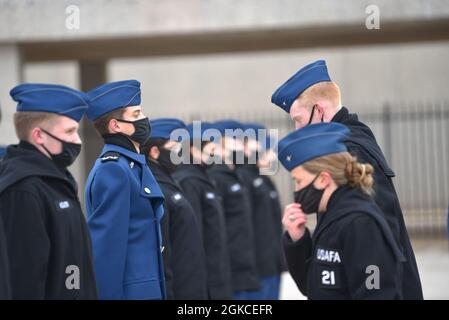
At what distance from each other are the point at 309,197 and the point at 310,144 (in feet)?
0.79

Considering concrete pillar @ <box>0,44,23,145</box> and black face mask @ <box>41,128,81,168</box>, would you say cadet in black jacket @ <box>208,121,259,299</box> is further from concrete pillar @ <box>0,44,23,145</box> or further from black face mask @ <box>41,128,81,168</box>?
black face mask @ <box>41,128,81,168</box>

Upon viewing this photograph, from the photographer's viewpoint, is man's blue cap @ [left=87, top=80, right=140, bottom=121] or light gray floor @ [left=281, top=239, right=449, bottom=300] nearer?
man's blue cap @ [left=87, top=80, right=140, bottom=121]

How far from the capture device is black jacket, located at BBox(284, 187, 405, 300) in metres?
4.38

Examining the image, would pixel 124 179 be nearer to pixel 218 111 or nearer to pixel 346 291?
pixel 346 291

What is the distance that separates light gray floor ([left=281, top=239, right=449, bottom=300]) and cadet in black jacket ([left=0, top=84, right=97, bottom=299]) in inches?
275

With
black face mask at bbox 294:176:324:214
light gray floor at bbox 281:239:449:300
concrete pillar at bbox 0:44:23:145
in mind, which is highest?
concrete pillar at bbox 0:44:23:145

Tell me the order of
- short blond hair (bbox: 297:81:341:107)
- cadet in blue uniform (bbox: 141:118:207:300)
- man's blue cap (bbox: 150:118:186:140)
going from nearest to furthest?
1. short blond hair (bbox: 297:81:341:107)
2. cadet in blue uniform (bbox: 141:118:207:300)
3. man's blue cap (bbox: 150:118:186:140)

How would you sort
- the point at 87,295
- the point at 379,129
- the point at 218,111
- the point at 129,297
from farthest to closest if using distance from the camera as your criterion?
the point at 218,111, the point at 379,129, the point at 129,297, the point at 87,295

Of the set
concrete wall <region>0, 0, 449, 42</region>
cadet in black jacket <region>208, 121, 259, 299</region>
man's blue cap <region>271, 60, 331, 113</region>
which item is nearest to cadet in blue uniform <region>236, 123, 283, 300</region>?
cadet in black jacket <region>208, 121, 259, 299</region>

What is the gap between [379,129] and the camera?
22.5 meters

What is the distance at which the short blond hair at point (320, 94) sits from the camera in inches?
218

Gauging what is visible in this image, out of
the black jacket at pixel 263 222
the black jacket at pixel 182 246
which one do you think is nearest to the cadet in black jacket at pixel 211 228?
the black jacket at pixel 182 246
